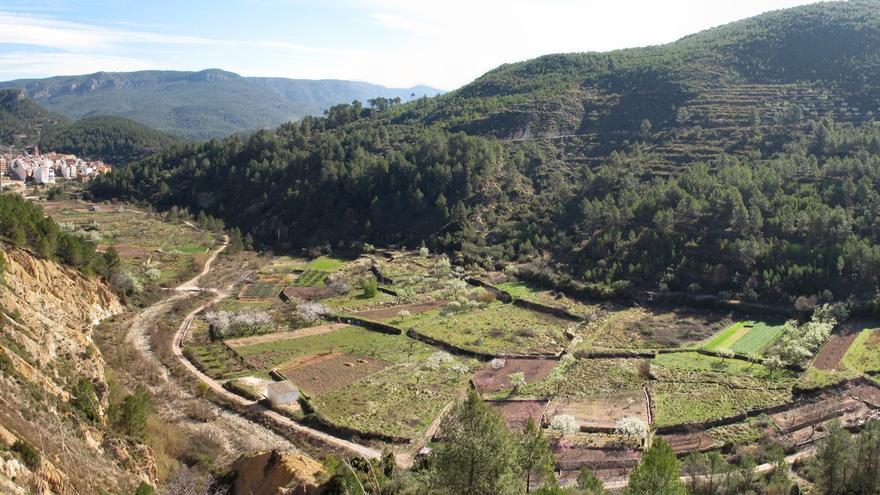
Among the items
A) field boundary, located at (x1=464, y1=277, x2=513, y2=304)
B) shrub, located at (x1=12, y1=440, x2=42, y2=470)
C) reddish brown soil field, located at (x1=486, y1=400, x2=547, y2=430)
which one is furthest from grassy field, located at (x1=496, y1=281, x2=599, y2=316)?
shrub, located at (x1=12, y1=440, x2=42, y2=470)

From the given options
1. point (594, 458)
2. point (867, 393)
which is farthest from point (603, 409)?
point (867, 393)

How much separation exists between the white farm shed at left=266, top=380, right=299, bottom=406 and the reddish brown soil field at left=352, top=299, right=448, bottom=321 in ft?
44.2

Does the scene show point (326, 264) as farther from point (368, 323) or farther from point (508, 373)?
point (508, 373)

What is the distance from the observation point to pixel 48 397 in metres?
22.0

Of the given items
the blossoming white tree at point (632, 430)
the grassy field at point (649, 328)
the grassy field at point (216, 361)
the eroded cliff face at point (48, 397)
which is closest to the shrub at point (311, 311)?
the grassy field at point (216, 361)

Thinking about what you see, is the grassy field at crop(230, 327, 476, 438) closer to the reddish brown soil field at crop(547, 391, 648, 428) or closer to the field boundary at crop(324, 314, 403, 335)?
the field boundary at crop(324, 314, 403, 335)

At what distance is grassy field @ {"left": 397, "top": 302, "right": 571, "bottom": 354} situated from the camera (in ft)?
136

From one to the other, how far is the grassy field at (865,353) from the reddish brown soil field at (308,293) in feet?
125

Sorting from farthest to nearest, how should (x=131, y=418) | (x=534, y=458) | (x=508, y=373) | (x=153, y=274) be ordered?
(x=153, y=274), (x=508, y=373), (x=131, y=418), (x=534, y=458)

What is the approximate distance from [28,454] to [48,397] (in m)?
7.02

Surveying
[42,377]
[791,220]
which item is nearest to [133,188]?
[42,377]

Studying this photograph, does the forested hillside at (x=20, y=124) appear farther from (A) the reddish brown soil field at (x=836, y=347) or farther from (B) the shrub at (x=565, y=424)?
(A) the reddish brown soil field at (x=836, y=347)

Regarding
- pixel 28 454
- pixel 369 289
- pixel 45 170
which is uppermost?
pixel 45 170

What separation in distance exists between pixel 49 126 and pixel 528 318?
640ft
